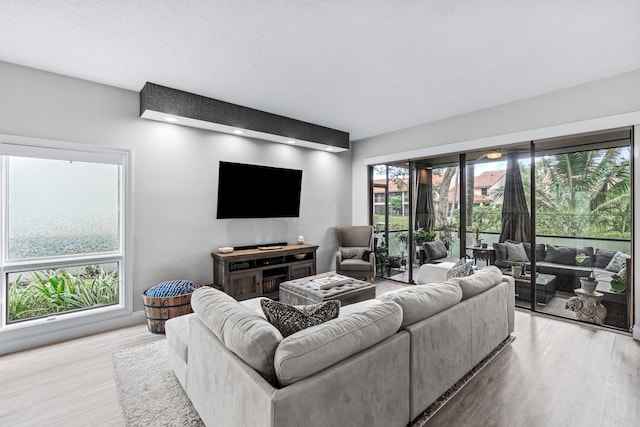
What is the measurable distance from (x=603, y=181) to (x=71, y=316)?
6.00m

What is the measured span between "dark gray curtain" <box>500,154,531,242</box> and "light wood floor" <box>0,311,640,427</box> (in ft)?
4.30

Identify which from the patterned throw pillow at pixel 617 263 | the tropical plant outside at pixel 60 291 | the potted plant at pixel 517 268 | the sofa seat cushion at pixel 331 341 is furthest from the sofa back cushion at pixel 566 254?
the tropical plant outside at pixel 60 291

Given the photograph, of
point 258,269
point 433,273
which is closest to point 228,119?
point 258,269

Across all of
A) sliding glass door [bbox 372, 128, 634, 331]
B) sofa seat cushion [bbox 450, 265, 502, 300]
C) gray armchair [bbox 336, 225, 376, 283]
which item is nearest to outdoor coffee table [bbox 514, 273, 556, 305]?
sliding glass door [bbox 372, 128, 634, 331]

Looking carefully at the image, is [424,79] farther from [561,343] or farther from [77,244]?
[77,244]

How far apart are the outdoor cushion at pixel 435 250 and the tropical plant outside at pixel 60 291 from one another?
174 inches

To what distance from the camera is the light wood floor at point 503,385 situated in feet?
6.32

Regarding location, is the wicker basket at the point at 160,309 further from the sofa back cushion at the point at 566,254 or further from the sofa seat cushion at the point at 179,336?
the sofa back cushion at the point at 566,254

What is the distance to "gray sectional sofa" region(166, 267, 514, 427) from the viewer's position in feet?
4.21

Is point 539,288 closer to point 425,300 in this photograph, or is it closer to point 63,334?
point 425,300

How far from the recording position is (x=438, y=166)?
16.0ft

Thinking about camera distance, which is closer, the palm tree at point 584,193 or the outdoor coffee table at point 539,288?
the palm tree at point 584,193

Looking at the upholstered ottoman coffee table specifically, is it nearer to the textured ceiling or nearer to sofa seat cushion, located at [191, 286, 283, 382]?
sofa seat cushion, located at [191, 286, 283, 382]

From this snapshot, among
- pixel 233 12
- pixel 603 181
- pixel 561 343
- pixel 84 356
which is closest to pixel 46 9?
pixel 233 12
